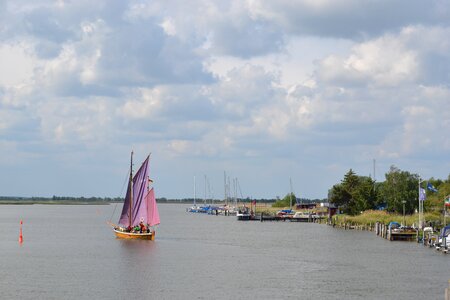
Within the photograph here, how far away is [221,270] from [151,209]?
1190 inches

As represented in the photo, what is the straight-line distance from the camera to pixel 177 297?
167ft

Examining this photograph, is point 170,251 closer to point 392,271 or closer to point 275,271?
point 275,271

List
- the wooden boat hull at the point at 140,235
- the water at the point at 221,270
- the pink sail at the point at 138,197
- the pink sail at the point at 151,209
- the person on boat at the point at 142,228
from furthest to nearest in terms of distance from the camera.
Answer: the person on boat at the point at 142,228 < the wooden boat hull at the point at 140,235 < the pink sail at the point at 138,197 < the pink sail at the point at 151,209 < the water at the point at 221,270

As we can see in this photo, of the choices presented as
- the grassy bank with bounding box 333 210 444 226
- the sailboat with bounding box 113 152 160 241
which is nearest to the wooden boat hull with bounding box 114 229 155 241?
the sailboat with bounding box 113 152 160 241

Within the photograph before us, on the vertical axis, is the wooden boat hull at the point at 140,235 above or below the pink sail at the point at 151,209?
below

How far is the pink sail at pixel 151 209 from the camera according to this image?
9406 cm

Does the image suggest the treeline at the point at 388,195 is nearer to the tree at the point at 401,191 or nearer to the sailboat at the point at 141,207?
the tree at the point at 401,191

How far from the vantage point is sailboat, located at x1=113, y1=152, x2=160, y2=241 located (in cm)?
9462

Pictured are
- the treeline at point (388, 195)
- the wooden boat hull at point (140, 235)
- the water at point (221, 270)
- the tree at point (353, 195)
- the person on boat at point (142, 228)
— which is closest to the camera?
the water at point (221, 270)

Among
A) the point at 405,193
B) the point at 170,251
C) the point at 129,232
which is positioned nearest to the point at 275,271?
the point at 170,251

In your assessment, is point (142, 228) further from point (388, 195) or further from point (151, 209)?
point (388, 195)

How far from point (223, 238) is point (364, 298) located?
199ft

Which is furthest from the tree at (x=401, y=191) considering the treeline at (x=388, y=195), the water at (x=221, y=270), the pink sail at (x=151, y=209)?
the pink sail at (x=151, y=209)

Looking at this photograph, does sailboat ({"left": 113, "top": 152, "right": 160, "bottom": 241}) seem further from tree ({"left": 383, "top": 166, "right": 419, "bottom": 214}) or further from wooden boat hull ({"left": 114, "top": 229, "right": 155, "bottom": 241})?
tree ({"left": 383, "top": 166, "right": 419, "bottom": 214})
